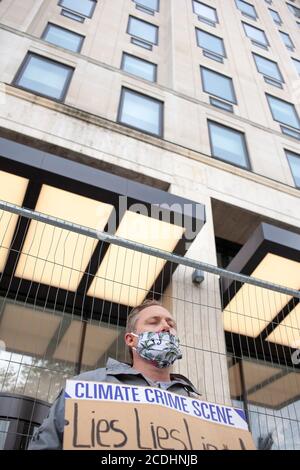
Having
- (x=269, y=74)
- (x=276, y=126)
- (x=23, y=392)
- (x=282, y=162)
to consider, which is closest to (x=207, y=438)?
(x=23, y=392)

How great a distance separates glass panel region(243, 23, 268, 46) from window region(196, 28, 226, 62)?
3435mm

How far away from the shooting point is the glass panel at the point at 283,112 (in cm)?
1535

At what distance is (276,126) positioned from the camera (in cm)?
1438

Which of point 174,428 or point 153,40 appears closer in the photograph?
point 174,428

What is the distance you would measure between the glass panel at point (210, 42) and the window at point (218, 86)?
2.44 meters

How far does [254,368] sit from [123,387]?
6063 millimetres

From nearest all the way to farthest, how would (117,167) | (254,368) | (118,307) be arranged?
(118,307)
(254,368)
(117,167)

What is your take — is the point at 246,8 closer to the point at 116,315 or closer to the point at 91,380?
the point at 116,315

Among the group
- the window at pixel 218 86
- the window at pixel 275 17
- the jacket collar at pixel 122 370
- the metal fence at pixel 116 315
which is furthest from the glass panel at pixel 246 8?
the jacket collar at pixel 122 370

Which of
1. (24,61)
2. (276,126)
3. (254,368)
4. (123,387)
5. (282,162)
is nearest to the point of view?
(123,387)

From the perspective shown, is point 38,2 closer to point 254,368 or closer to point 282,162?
point 282,162

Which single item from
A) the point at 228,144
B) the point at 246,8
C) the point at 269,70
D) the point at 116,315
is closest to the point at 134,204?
the point at 116,315

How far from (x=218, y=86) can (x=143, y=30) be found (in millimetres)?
4717

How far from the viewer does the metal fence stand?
6.42 m
